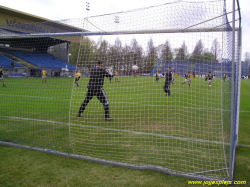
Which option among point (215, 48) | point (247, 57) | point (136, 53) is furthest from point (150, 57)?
point (247, 57)

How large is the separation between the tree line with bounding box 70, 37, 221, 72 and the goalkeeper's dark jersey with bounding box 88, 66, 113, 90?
41cm

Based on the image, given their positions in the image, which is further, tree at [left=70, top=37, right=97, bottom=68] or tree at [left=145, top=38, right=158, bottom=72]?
tree at [left=70, top=37, right=97, bottom=68]

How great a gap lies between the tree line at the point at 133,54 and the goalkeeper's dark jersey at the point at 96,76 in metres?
0.41

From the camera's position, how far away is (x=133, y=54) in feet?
15.4

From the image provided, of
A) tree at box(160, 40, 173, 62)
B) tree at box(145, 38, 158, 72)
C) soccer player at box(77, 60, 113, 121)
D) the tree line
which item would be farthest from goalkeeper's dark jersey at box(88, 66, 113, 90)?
tree at box(160, 40, 173, 62)

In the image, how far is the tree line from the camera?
4.09 metres

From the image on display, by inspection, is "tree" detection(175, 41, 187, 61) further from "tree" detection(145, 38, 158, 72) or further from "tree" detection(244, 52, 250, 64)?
"tree" detection(244, 52, 250, 64)

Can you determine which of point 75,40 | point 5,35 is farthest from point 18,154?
point 5,35

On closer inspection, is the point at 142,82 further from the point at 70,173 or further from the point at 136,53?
the point at 70,173

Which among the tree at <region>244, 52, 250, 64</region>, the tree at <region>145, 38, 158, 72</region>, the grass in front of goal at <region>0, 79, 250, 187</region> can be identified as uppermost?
the tree at <region>244, 52, 250, 64</region>

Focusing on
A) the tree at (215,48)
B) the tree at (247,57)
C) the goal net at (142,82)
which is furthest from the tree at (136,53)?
the tree at (247,57)

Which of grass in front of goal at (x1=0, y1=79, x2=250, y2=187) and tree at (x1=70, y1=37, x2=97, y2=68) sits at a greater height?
tree at (x1=70, y1=37, x2=97, y2=68)

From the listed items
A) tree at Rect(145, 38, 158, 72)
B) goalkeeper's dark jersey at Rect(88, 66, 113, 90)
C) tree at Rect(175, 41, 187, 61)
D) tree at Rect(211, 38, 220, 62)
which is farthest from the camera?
goalkeeper's dark jersey at Rect(88, 66, 113, 90)

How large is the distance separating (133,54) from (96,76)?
5.46 feet
